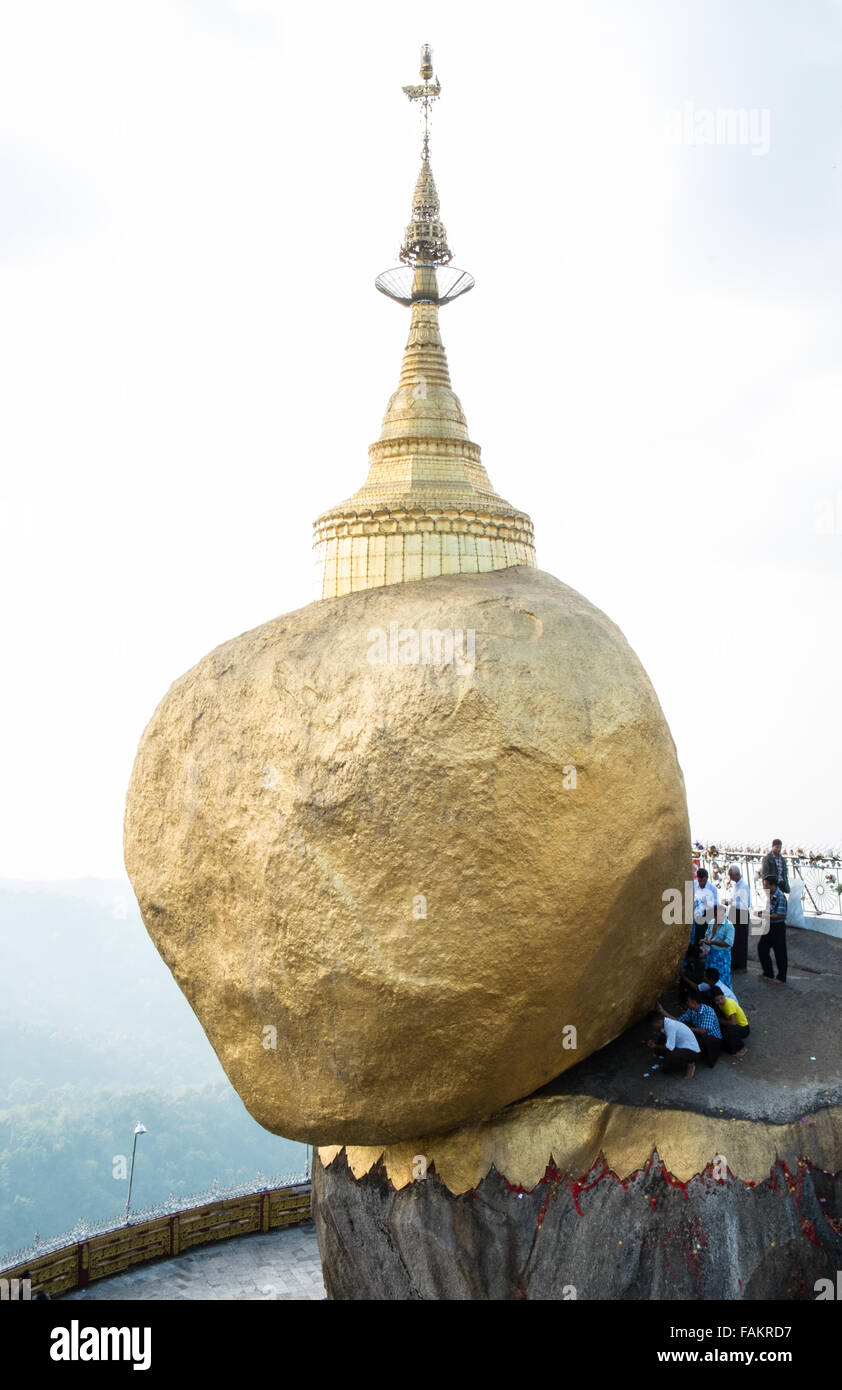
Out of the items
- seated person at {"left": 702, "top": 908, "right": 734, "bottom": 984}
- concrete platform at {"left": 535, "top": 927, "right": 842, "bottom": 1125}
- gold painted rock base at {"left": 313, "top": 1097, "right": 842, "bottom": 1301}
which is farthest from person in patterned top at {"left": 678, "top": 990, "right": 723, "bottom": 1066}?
seated person at {"left": 702, "top": 908, "right": 734, "bottom": 984}

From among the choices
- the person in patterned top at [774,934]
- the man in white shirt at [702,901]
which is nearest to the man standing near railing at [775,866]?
→ the person in patterned top at [774,934]

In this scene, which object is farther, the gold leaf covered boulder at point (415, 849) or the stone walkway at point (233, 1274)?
the stone walkway at point (233, 1274)

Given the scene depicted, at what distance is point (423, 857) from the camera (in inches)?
324

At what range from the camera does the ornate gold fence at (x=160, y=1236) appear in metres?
14.1

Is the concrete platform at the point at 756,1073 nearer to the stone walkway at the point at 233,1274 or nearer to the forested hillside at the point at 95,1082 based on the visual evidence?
the stone walkway at the point at 233,1274

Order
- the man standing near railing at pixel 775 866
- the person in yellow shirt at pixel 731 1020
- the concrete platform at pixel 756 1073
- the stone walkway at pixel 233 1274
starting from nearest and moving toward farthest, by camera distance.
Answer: the concrete platform at pixel 756 1073
the person in yellow shirt at pixel 731 1020
the man standing near railing at pixel 775 866
the stone walkway at pixel 233 1274

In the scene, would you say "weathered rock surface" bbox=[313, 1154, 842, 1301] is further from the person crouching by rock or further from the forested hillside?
the forested hillside

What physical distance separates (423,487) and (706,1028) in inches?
231

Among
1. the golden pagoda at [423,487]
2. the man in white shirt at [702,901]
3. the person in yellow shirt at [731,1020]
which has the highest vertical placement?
the golden pagoda at [423,487]

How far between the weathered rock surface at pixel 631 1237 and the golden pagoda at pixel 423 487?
564 cm
